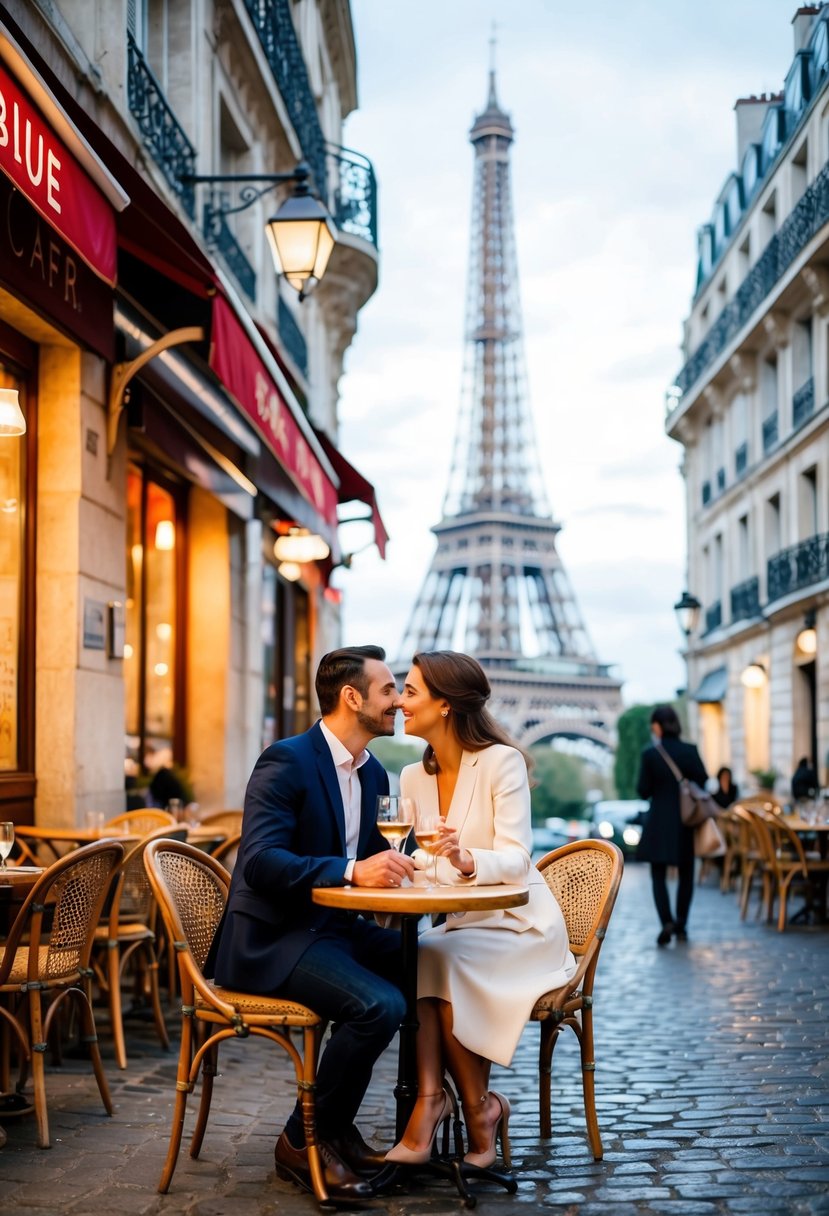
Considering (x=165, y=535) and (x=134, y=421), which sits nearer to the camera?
(x=134, y=421)

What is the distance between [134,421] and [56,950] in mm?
4010

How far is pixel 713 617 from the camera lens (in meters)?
30.1

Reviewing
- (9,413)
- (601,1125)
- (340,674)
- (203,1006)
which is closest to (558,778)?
(9,413)

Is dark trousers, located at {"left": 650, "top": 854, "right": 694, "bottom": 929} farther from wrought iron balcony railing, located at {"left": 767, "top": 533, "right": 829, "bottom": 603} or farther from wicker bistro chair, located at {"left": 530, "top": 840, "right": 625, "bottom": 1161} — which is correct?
wrought iron balcony railing, located at {"left": 767, "top": 533, "right": 829, "bottom": 603}

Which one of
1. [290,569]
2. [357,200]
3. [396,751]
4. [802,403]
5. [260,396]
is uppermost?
[357,200]

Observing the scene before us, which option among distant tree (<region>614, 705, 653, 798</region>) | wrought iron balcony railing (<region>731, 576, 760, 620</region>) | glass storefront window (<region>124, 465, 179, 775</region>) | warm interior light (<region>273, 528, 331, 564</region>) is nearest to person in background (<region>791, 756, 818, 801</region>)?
warm interior light (<region>273, 528, 331, 564</region>)

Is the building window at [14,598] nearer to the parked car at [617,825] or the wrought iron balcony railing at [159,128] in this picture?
the wrought iron balcony railing at [159,128]

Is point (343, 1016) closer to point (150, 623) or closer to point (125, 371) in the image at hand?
point (125, 371)

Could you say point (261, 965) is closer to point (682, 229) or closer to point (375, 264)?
point (375, 264)

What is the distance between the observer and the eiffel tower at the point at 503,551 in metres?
52.7

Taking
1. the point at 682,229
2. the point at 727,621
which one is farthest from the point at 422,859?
the point at 682,229

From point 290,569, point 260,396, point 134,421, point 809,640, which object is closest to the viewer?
point 260,396

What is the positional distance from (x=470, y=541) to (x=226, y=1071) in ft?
173

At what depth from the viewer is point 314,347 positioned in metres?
18.4
